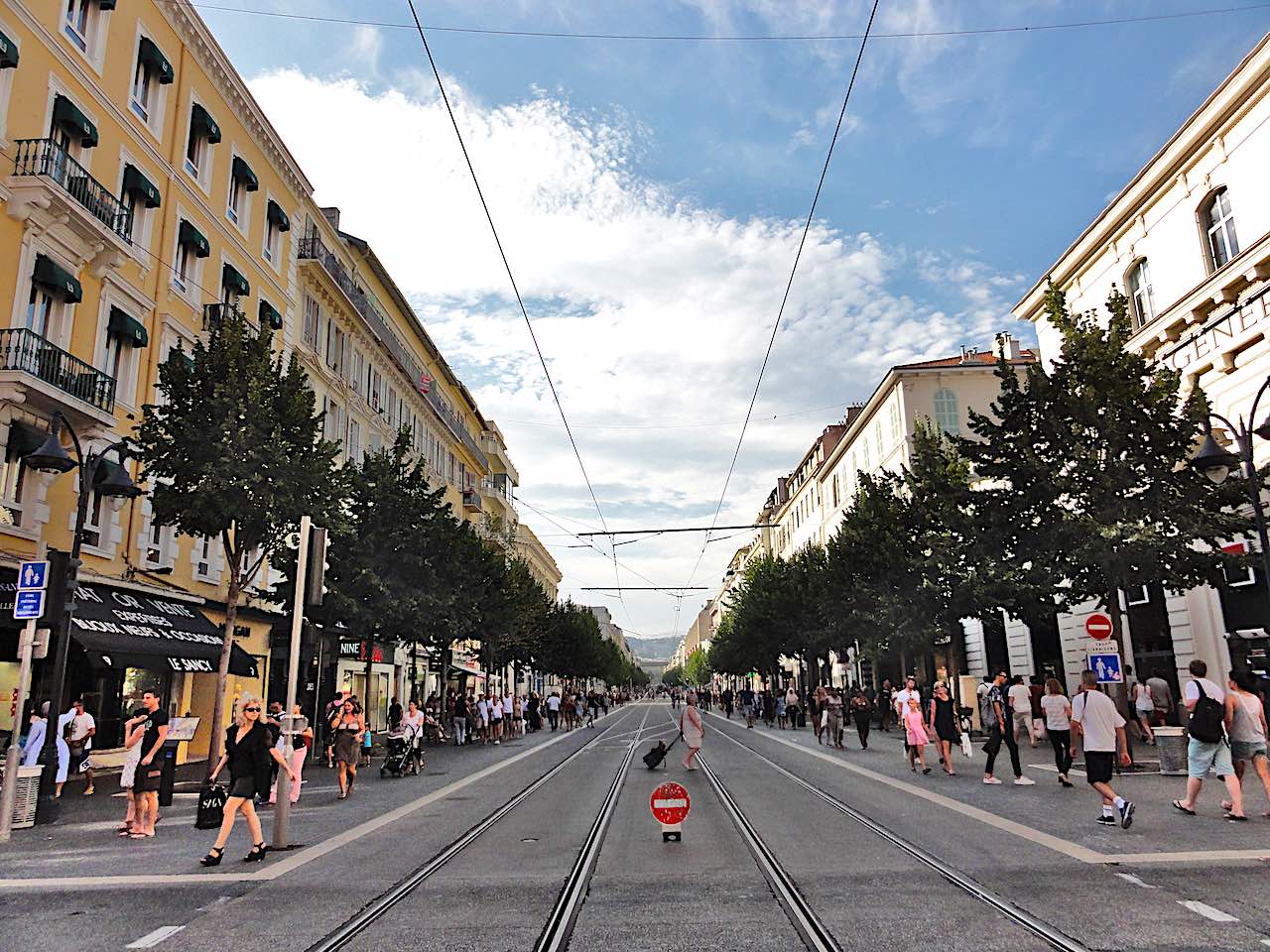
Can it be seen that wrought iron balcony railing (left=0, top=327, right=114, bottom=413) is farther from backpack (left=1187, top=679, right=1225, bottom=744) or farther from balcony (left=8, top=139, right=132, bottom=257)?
backpack (left=1187, top=679, right=1225, bottom=744)

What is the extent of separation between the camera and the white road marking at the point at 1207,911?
646cm

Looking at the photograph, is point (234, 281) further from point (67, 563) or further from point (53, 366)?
point (67, 563)

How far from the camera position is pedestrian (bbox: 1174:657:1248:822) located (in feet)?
35.4

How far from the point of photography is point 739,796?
1468 centimetres

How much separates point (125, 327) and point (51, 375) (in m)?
3.10

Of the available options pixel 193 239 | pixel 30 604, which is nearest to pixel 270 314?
pixel 193 239

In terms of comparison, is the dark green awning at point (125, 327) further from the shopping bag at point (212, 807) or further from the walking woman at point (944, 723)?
the walking woman at point (944, 723)

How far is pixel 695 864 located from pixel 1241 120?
23338 millimetres

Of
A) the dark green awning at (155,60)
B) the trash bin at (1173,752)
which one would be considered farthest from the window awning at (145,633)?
the trash bin at (1173,752)

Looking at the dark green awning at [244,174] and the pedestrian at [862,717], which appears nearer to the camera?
the pedestrian at [862,717]

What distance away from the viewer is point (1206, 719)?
35.8ft

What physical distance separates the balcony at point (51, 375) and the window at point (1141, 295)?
88.5 feet

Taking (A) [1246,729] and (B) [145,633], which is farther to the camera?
(B) [145,633]

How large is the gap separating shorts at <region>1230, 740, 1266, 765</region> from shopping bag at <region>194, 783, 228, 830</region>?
37.1 ft
